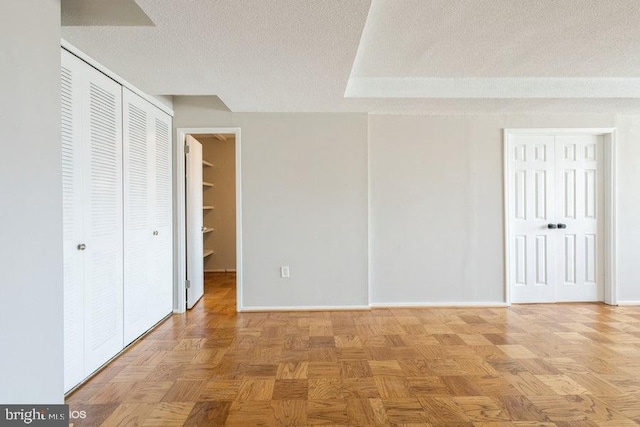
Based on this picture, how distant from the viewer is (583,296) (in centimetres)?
445

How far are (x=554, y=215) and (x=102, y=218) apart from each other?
4.67 m

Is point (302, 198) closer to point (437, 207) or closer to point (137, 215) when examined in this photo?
point (437, 207)

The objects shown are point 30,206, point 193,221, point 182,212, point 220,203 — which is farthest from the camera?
point 220,203

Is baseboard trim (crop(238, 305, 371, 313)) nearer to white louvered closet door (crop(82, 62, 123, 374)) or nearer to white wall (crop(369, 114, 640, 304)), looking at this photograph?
white wall (crop(369, 114, 640, 304))

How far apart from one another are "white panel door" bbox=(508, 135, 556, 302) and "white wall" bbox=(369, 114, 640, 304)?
22 cm

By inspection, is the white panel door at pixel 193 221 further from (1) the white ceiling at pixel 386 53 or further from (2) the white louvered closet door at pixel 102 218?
(2) the white louvered closet door at pixel 102 218

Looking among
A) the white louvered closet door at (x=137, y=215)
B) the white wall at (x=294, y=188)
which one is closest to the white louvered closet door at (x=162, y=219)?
the white louvered closet door at (x=137, y=215)

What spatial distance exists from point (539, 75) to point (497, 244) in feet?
5.98

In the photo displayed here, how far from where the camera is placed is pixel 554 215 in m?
4.39

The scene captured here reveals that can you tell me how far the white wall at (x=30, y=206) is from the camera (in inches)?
56.5

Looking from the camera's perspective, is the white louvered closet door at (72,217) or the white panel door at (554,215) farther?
the white panel door at (554,215)

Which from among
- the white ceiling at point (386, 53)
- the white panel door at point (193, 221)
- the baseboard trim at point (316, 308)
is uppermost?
the white ceiling at point (386, 53)

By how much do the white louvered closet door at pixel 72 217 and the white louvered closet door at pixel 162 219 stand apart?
1156 millimetres

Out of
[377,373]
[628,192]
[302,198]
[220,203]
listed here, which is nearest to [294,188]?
[302,198]
